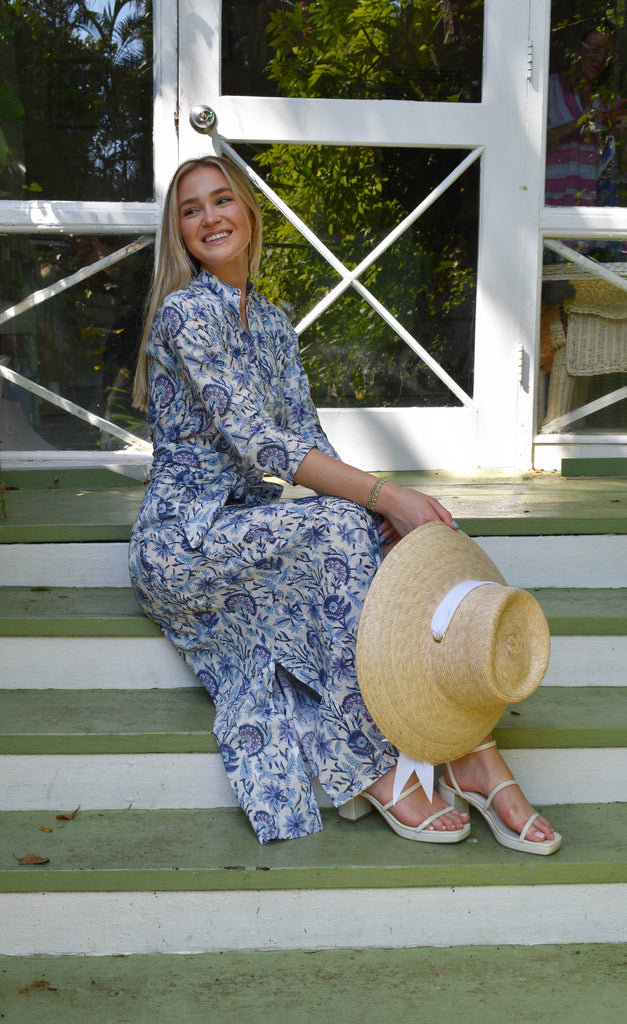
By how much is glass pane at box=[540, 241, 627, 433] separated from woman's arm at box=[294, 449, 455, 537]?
172cm

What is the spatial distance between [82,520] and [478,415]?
1532 mm

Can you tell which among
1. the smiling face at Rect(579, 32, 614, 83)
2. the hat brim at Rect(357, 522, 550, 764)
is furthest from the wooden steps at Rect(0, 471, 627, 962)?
the smiling face at Rect(579, 32, 614, 83)

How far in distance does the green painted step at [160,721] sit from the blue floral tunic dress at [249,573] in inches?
3.4

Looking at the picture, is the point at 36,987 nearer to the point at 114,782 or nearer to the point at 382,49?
the point at 114,782

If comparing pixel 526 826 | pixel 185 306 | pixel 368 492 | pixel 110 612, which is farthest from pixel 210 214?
pixel 526 826

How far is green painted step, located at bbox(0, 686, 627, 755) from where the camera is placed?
216cm

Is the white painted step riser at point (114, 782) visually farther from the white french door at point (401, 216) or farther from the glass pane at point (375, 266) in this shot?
the glass pane at point (375, 266)

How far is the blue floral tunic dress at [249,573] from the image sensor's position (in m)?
2.06

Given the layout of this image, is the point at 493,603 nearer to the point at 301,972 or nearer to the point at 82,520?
the point at 301,972

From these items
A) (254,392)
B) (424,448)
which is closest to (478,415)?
(424,448)

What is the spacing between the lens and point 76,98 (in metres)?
3.41

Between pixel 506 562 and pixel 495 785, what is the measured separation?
828 millimetres

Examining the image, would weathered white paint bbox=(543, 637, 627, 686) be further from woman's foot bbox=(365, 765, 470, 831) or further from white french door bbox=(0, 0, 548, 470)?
white french door bbox=(0, 0, 548, 470)

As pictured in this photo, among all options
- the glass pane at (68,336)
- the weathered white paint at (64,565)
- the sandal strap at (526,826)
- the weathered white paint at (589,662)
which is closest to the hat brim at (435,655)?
the sandal strap at (526,826)
